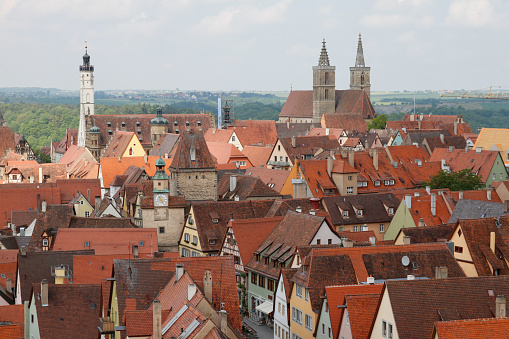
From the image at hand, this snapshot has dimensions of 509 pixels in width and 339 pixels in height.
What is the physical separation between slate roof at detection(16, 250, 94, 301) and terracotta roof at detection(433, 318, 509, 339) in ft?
89.2

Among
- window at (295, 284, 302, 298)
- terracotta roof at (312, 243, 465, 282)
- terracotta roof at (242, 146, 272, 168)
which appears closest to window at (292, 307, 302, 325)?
window at (295, 284, 302, 298)

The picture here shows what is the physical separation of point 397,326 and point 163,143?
106268mm

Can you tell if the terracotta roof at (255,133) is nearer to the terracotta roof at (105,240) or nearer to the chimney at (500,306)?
the terracotta roof at (105,240)

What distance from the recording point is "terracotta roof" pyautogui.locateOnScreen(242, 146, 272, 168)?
126519 millimetres

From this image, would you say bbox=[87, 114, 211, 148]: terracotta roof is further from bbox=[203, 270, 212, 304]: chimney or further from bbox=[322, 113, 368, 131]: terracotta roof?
bbox=[203, 270, 212, 304]: chimney

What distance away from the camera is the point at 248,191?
85.7 meters

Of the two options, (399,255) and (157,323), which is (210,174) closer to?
(399,255)

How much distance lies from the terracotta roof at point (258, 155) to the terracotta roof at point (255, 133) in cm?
2743

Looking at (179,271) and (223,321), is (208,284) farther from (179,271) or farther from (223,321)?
(223,321)

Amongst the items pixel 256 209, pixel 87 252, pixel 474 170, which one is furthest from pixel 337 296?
pixel 474 170

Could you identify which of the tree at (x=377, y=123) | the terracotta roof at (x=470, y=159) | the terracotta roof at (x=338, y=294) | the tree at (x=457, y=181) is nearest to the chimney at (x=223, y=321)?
the terracotta roof at (x=338, y=294)

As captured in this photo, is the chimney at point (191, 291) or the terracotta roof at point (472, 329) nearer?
the terracotta roof at point (472, 329)

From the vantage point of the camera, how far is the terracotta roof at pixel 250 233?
64.5 m

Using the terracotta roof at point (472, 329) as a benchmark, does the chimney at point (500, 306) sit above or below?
below
